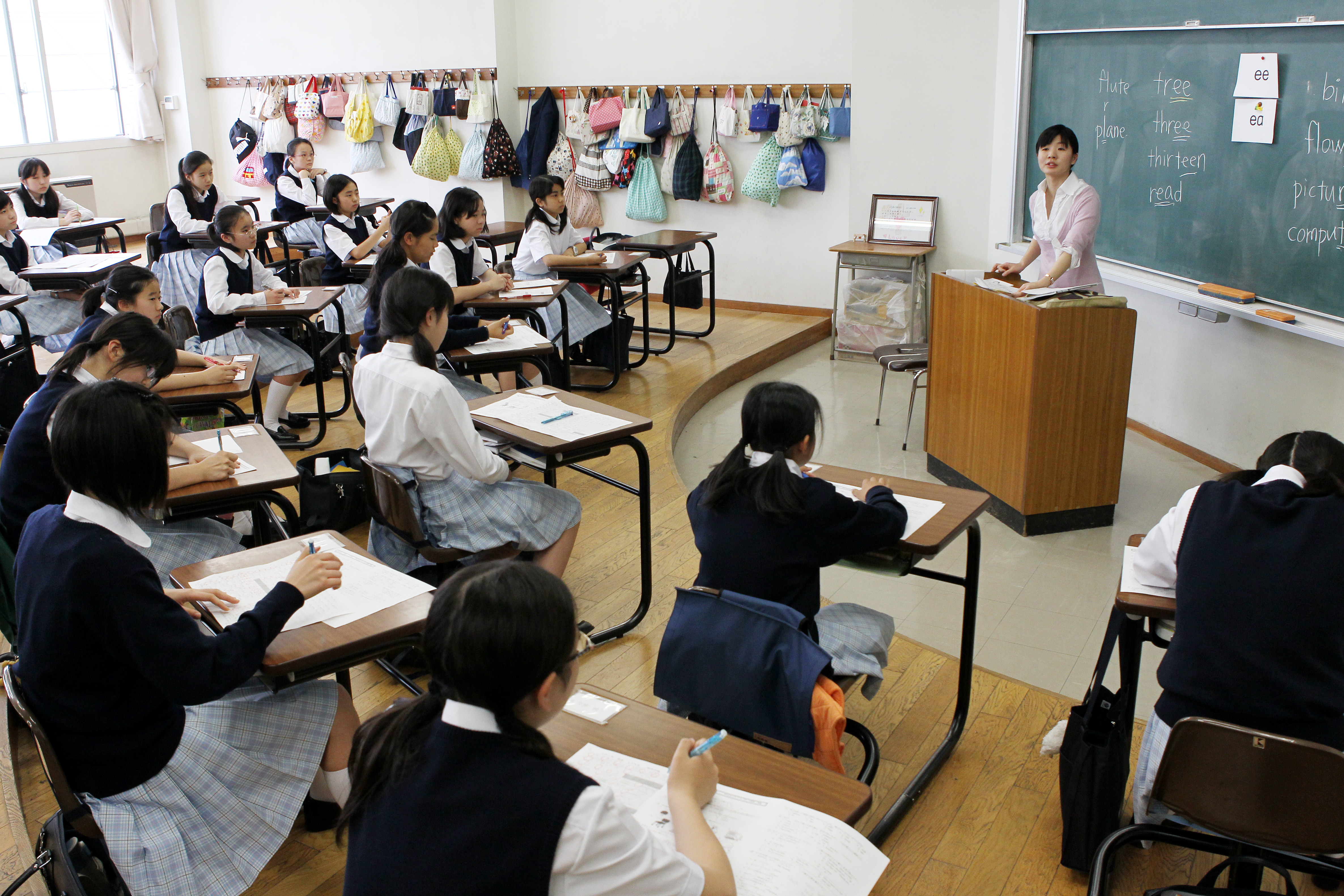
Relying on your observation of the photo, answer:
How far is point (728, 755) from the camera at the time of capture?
1521 millimetres

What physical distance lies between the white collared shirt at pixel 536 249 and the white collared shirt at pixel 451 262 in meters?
0.68

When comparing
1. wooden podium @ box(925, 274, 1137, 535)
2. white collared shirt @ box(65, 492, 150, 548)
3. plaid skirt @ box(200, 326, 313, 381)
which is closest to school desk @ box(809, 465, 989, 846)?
white collared shirt @ box(65, 492, 150, 548)

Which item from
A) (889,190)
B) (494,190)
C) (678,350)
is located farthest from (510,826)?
(494,190)

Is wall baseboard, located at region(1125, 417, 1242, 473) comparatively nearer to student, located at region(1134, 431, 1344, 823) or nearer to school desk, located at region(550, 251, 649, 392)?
school desk, located at region(550, 251, 649, 392)

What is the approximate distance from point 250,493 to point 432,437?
1.59 feet

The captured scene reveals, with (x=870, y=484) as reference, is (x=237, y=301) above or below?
above

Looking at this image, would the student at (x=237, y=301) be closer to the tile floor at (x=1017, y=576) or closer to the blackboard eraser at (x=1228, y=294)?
the tile floor at (x=1017, y=576)

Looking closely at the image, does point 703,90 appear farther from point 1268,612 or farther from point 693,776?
point 693,776

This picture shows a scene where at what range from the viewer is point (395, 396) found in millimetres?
2822

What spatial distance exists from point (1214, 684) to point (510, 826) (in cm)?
132

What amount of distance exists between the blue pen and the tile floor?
1674 millimetres

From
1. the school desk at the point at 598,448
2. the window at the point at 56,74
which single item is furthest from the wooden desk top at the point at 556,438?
the window at the point at 56,74

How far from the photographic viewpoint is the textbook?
1274 mm

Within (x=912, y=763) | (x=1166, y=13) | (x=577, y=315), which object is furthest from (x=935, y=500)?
(x=577, y=315)
